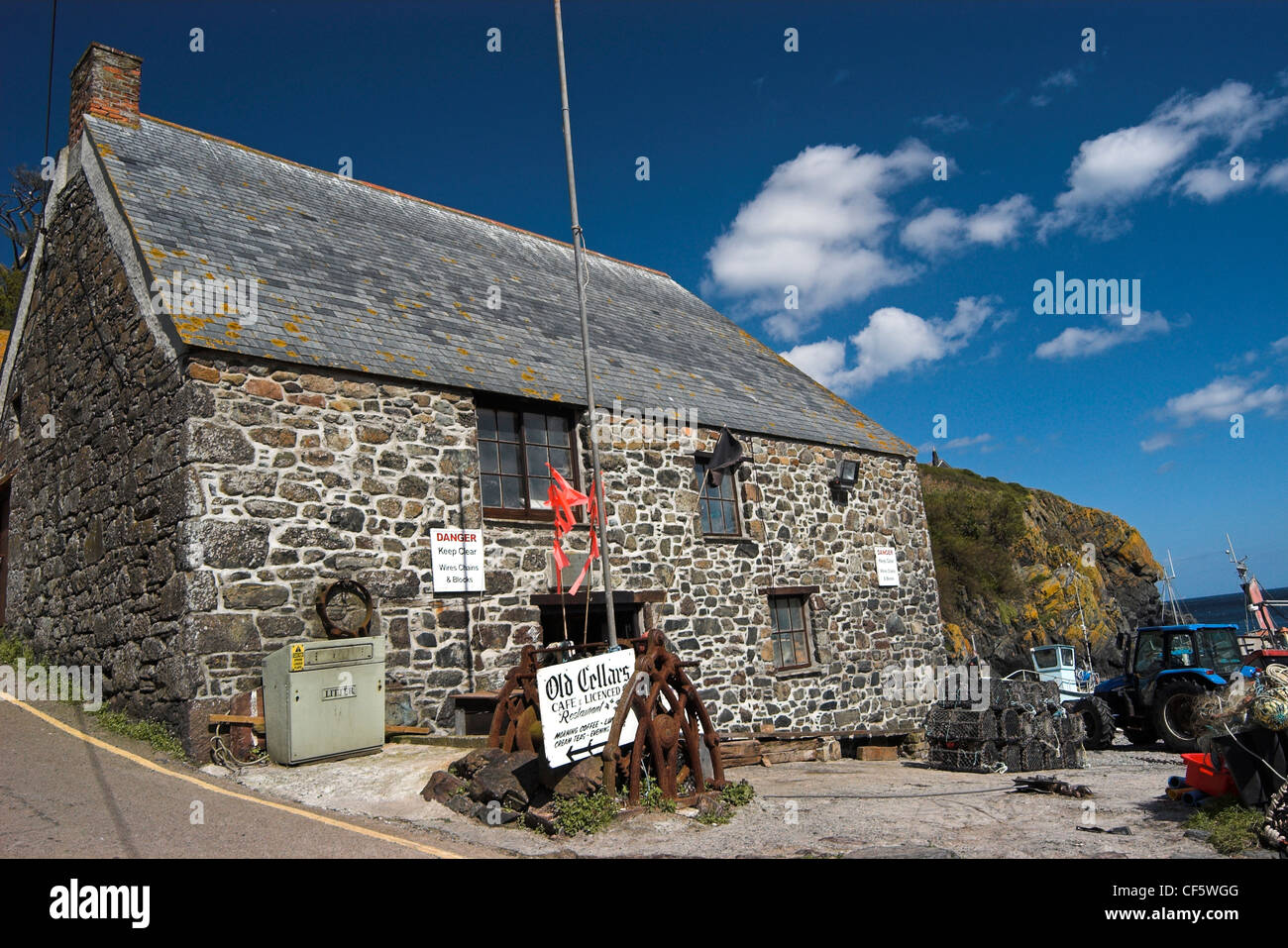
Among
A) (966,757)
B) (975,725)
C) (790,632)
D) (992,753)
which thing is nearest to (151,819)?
(966,757)

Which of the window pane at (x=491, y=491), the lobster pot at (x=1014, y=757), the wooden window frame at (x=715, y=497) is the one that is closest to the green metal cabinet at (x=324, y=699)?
the window pane at (x=491, y=491)

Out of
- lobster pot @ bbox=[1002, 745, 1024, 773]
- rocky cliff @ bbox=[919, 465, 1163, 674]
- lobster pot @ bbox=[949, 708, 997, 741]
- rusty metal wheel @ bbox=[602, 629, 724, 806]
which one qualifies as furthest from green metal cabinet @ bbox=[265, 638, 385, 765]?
rocky cliff @ bbox=[919, 465, 1163, 674]

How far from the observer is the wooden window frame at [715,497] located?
13.4 m

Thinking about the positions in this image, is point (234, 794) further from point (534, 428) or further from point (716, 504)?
point (716, 504)

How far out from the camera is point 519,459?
11531 millimetres

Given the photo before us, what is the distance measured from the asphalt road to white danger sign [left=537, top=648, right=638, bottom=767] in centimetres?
114

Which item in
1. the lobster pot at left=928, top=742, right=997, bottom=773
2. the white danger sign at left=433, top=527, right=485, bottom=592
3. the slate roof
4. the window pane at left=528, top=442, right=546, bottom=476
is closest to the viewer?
the lobster pot at left=928, top=742, right=997, bottom=773

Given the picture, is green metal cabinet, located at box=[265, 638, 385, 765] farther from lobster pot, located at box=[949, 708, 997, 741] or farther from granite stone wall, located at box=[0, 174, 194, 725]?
lobster pot, located at box=[949, 708, 997, 741]

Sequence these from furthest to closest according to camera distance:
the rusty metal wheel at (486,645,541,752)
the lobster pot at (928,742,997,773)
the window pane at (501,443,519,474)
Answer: the window pane at (501,443,519,474) < the lobster pot at (928,742,997,773) < the rusty metal wheel at (486,645,541,752)

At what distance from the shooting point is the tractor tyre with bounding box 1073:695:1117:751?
13539 mm

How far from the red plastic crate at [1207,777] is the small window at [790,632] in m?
7.19

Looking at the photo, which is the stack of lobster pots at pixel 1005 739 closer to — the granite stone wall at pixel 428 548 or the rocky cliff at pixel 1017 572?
the granite stone wall at pixel 428 548
